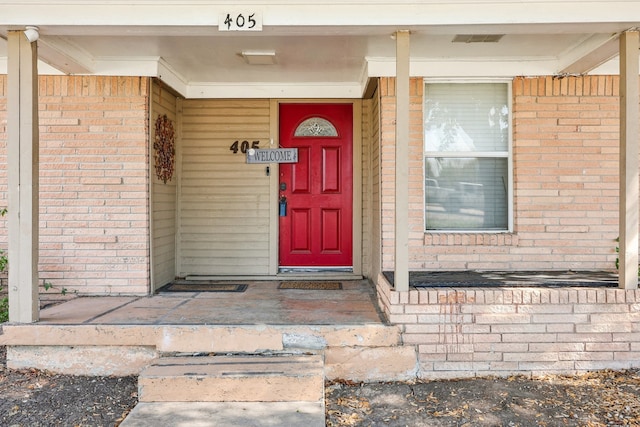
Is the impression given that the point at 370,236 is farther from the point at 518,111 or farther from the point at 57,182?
A: the point at 57,182

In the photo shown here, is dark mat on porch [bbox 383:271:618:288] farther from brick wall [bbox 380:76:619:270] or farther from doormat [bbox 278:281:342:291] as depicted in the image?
doormat [bbox 278:281:342:291]

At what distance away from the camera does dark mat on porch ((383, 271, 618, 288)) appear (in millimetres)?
3842

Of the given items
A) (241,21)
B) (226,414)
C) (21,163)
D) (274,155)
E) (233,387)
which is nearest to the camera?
(226,414)

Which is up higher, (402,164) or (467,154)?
(467,154)

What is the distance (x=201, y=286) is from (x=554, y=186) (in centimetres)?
358

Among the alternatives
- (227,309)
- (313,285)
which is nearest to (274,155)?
(313,285)

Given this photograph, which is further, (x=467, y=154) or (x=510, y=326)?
(x=467, y=154)

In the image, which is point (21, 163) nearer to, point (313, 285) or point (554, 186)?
point (313, 285)

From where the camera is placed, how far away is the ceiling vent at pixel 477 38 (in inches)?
157

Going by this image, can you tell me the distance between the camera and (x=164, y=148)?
5.16 meters

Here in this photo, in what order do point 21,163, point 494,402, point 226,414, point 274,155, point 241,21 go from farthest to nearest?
point 274,155
point 21,163
point 241,21
point 494,402
point 226,414

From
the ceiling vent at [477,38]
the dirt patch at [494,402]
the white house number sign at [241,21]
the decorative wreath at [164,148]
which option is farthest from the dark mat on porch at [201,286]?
the ceiling vent at [477,38]

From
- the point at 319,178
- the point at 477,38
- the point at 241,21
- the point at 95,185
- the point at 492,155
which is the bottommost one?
the point at 95,185

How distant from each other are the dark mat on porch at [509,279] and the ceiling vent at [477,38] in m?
1.94
